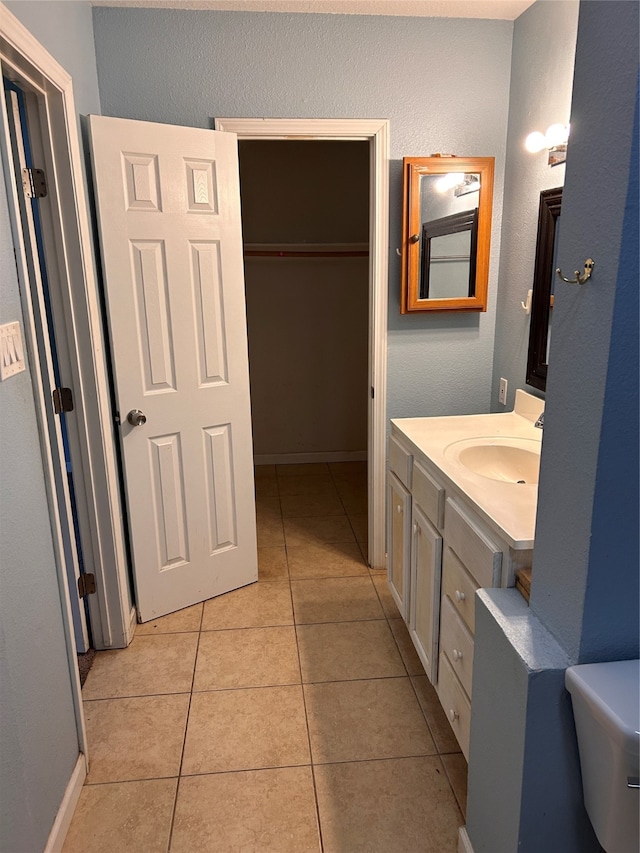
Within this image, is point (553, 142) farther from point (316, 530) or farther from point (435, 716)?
point (316, 530)

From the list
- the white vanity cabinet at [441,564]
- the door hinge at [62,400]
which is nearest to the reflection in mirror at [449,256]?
the white vanity cabinet at [441,564]

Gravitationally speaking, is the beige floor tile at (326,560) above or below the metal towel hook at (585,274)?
→ below

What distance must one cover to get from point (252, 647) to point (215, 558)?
49 cm

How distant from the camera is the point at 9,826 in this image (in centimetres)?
127

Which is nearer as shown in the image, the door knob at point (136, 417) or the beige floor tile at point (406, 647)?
the beige floor tile at point (406, 647)

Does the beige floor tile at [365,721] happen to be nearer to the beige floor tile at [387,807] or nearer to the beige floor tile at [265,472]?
the beige floor tile at [387,807]

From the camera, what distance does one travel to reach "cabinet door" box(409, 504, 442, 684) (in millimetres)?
1936

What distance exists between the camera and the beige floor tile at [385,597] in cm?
264

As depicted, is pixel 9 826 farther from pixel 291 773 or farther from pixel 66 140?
→ pixel 66 140

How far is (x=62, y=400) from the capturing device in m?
2.16

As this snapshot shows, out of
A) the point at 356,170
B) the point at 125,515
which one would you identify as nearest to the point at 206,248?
the point at 125,515

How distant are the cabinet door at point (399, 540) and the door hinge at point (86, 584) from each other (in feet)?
4.01

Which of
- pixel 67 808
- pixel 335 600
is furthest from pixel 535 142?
pixel 67 808

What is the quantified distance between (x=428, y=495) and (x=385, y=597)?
0.99 meters
